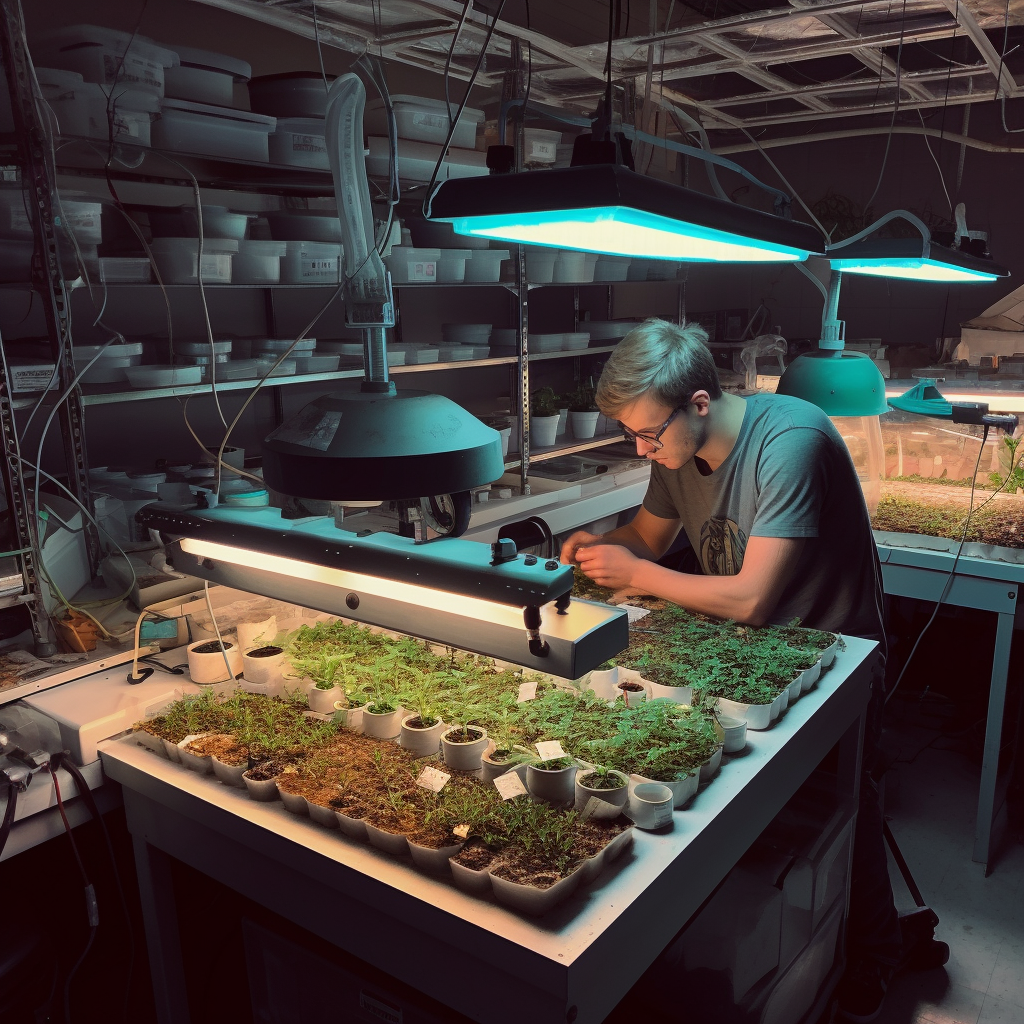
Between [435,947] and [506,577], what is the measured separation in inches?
22.4

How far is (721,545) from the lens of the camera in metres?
2.30

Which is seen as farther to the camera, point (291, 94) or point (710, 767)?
point (291, 94)

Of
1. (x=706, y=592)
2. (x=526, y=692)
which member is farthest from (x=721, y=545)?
(x=526, y=692)

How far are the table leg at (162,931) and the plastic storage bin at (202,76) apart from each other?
6.91ft

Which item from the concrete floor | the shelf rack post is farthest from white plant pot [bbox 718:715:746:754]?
the shelf rack post

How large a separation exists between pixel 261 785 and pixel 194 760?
196mm

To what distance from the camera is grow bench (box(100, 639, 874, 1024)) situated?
1.14m

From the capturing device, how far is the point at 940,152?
564 cm

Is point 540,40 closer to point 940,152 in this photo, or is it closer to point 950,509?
point 950,509

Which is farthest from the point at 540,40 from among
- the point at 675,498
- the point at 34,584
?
the point at 34,584

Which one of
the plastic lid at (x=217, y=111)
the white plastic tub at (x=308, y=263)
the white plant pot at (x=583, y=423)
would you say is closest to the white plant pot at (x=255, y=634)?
the white plastic tub at (x=308, y=263)

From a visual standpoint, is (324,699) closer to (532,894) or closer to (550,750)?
(550,750)

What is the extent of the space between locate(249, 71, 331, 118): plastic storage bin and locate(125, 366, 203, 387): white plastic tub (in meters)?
0.95

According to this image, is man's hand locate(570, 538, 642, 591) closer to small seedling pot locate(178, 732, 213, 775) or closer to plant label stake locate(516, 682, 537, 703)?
plant label stake locate(516, 682, 537, 703)
